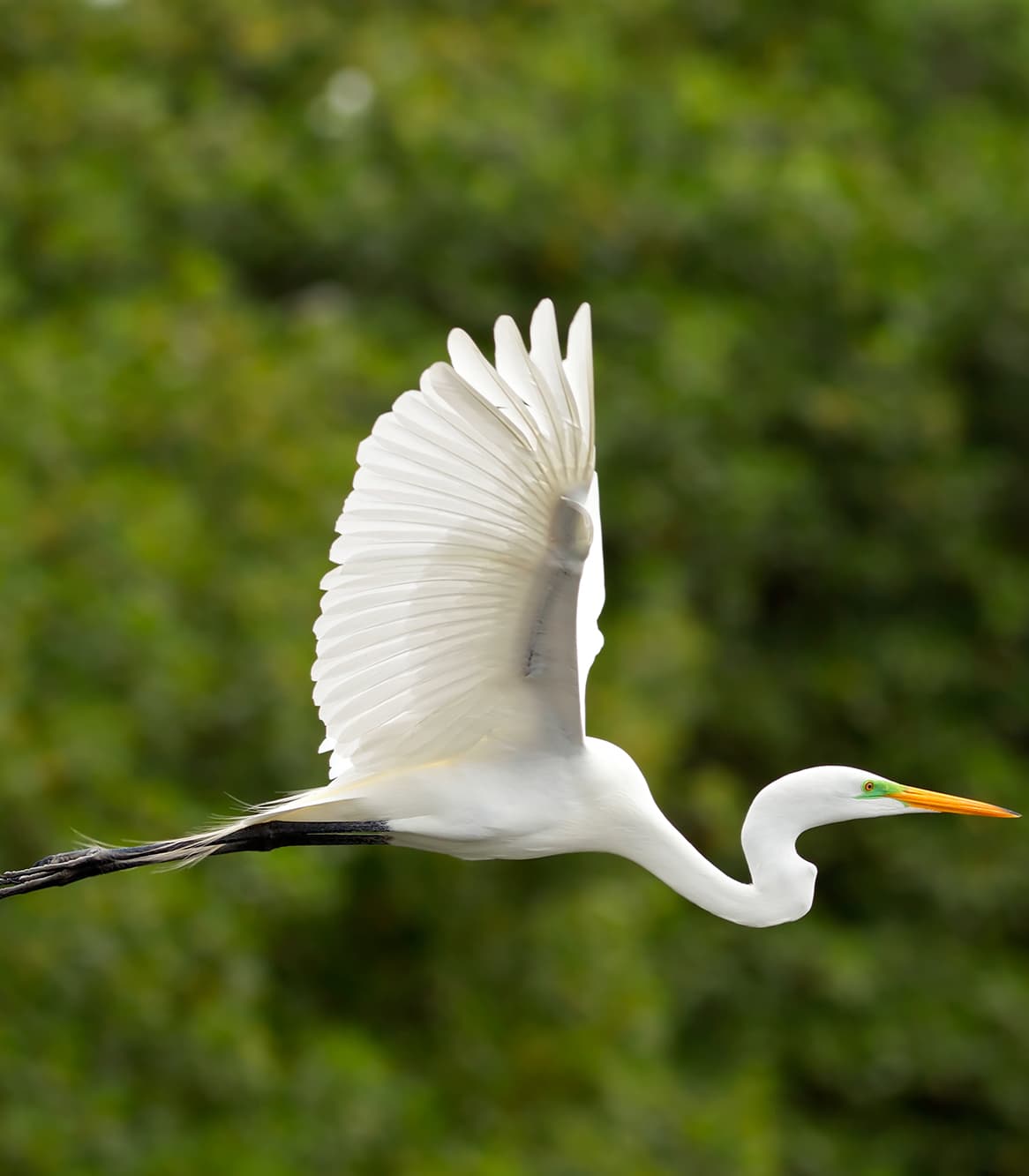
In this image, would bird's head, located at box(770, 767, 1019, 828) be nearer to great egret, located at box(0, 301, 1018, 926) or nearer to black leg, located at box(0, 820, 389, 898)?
great egret, located at box(0, 301, 1018, 926)

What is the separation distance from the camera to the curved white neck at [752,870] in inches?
159

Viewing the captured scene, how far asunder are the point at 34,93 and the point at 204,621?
3.18m

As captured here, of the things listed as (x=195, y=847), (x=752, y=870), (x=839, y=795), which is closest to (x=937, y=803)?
(x=839, y=795)

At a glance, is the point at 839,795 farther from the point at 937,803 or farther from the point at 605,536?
the point at 605,536

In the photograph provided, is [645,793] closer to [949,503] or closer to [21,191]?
[21,191]

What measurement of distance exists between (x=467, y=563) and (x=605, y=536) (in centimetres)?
683

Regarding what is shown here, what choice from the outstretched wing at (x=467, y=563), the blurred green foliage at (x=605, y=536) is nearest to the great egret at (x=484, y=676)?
the outstretched wing at (x=467, y=563)

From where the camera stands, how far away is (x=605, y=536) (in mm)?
10484

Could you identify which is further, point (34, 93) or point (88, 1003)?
point (34, 93)

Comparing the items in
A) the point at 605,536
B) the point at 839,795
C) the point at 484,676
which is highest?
the point at 605,536

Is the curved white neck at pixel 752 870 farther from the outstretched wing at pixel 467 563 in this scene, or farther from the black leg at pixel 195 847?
the black leg at pixel 195 847

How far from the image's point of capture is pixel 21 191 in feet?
32.2

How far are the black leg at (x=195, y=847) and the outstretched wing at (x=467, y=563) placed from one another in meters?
0.12

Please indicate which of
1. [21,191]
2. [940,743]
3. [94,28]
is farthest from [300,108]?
[940,743]
